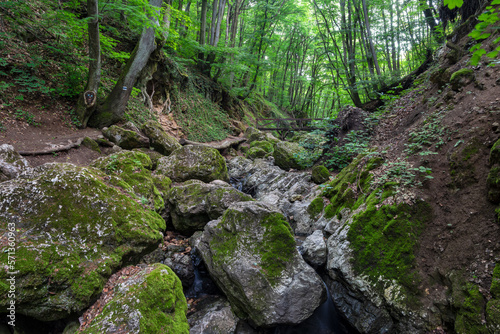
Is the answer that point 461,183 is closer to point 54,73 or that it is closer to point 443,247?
point 443,247

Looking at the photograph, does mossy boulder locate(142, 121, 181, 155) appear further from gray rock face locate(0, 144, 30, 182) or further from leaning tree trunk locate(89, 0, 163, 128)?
gray rock face locate(0, 144, 30, 182)

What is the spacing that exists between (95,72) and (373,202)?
31.8 ft

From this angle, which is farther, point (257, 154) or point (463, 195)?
point (257, 154)

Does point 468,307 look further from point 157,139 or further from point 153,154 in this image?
point 157,139

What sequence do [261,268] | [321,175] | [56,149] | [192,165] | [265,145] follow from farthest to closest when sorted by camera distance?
[265,145] → [192,165] → [321,175] → [56,149] → [261,268]

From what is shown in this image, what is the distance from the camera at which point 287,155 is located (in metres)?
10.5

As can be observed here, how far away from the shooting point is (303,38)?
91.0 ft

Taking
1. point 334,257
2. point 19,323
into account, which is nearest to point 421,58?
point 334,257

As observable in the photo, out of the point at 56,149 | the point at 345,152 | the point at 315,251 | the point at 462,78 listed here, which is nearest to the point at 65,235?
the point at 315,251

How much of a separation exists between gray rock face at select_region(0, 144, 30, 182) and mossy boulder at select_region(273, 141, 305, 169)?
825 centimetres

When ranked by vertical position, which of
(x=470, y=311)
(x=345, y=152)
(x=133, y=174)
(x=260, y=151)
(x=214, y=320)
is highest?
(x=345, y=152)

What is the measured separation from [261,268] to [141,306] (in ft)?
6.32

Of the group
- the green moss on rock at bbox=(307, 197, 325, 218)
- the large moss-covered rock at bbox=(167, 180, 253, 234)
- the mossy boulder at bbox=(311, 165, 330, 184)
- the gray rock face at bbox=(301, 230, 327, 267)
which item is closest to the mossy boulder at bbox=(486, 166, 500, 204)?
the gray rock face at bbox=(301, 230, 327, 267)

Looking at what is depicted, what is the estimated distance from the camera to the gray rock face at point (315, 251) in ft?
14.5
